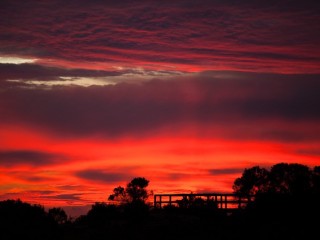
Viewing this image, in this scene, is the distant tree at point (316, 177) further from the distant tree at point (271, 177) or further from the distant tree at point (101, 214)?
the distant tree at point (101, 214)

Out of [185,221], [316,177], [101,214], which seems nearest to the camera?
[185,221]

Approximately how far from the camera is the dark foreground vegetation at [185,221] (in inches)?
1626

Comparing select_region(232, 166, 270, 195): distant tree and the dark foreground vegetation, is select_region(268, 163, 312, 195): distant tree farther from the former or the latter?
the dark foreground vegetation

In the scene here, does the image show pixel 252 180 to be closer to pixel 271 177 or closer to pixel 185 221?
pixel 271 177

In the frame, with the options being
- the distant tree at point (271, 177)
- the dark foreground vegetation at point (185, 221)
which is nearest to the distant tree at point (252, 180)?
the distant tree at point (271, 177)

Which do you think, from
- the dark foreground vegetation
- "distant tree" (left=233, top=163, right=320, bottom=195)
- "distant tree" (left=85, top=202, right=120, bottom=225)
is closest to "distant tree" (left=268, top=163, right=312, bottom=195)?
"distant tree" (left=233, top=163, right=320, bottom=195)

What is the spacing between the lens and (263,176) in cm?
7044

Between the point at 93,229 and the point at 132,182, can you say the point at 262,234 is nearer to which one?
the point at 93,229

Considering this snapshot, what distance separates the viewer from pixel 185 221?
4434 centimetres

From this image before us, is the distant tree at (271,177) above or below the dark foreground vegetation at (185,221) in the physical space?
above

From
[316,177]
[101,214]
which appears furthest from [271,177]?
[101,214]

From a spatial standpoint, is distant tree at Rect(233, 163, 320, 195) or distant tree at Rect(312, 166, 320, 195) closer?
distant tree at Rect(312, 166, 320, 195)

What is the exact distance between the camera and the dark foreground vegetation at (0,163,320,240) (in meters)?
41.3

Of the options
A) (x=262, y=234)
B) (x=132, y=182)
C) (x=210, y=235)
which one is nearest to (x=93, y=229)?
(x=210, y=235)
